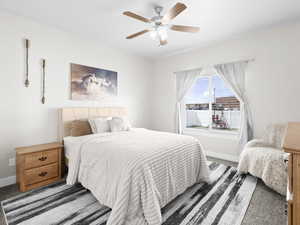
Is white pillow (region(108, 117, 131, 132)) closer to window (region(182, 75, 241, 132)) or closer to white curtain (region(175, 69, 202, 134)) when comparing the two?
white curtain (region(175, 69, 202, 134))

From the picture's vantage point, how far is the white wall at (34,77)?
2.38 metres

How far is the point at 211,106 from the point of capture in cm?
387

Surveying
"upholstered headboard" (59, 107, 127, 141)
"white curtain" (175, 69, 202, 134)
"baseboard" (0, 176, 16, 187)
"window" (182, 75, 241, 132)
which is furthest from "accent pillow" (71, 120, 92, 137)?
"window" (182, 75, 241, 132)

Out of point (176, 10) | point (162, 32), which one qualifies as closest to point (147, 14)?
point (162, 32)

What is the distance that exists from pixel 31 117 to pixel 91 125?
98cm

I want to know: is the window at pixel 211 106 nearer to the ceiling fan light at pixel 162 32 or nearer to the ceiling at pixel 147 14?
the ceiling at pixel 147 14

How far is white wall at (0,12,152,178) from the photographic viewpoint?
93.5 inches

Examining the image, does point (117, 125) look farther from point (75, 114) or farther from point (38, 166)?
point (38, 166)

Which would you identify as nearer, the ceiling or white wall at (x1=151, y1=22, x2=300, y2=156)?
the ceiling

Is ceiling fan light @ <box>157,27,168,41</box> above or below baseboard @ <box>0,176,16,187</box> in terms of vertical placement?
above

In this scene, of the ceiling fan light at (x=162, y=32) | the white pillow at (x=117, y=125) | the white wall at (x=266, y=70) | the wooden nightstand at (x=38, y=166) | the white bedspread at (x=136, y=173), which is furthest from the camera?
the white pillow at (x=117, y=125)

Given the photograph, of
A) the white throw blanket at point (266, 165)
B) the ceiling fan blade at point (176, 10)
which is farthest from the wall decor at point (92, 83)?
the white throw blanket at point (266, 165)

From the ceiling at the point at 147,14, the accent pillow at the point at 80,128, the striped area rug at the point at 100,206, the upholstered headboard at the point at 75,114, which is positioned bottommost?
the striped area rug at the point at 100,206

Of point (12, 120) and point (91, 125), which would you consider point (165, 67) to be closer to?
point (91, 125)
